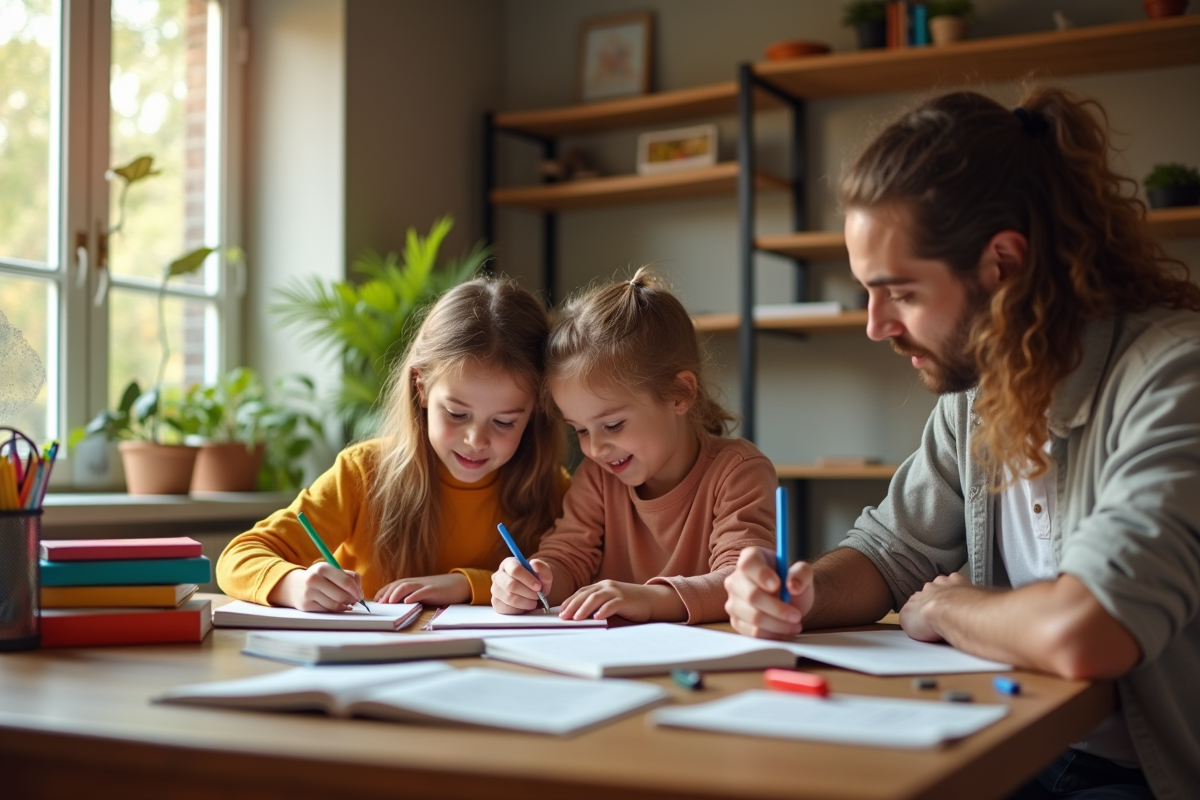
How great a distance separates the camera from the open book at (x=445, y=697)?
0.88m

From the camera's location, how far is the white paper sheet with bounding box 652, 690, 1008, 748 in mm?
832

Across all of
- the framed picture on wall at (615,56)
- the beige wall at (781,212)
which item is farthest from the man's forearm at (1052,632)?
the framed picture on wall at (615,56)

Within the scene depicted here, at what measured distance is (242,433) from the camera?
11.0 ft

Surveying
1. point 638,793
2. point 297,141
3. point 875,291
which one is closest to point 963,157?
point 875,291

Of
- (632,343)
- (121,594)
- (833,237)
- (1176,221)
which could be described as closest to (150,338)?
(833,237)

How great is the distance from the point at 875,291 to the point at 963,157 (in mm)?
178

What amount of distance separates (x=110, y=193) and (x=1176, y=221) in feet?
9.66

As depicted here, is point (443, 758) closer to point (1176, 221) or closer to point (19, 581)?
point (19, 581)

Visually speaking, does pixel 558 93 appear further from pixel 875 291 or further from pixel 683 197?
pixel 875 291

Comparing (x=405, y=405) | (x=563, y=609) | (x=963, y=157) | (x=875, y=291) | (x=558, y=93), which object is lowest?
(x=563, y=609)

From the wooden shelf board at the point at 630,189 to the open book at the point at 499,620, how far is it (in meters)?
2.57

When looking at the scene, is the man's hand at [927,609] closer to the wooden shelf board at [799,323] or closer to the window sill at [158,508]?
the window sill at [158,508]

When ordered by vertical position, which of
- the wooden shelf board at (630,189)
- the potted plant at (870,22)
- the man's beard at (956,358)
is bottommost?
the man's beard at (956,358)

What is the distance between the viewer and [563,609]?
1.47 metres
